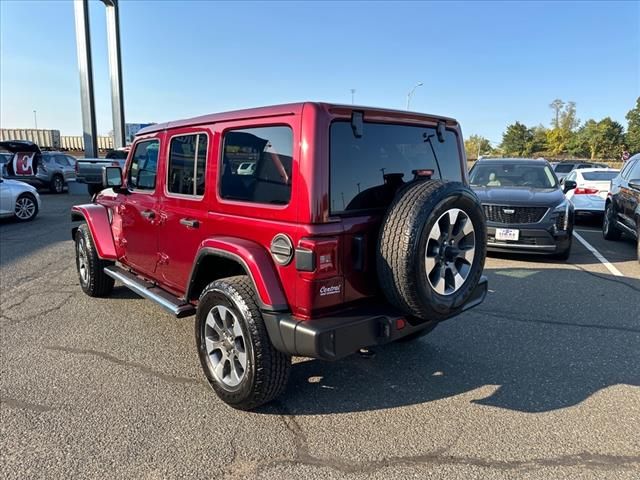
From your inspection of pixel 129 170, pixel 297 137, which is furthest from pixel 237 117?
pixel 129 170

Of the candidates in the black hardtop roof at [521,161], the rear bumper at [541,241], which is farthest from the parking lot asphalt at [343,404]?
the black hardtop roof at [521,161]

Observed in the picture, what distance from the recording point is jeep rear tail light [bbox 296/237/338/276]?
2514 millimetres

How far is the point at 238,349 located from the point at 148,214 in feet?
5.54

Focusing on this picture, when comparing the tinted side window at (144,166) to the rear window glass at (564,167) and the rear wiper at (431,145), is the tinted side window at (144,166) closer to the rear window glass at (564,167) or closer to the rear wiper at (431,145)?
the rear wiper at (431,145)

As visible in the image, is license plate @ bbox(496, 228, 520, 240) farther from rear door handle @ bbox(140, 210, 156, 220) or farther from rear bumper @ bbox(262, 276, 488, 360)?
rear door handle @ bbox(140, 210, 156, 220)

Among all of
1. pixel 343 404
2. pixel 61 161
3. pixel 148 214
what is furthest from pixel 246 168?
pixel 61 161

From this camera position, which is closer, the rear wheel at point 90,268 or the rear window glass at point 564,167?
the rear wheel at point 90,268

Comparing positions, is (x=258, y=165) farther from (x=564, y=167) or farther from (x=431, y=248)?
(x=564, y=167)

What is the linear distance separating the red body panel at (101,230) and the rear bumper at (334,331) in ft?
9.26

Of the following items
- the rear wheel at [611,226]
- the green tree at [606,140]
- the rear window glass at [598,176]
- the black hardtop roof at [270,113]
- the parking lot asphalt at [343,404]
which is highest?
the green tree at [606,140]

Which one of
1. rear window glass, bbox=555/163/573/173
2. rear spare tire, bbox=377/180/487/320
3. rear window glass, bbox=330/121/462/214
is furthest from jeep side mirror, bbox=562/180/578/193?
rear window glass, bbox=555/163/573/173

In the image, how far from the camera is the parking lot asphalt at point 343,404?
8.09 ft

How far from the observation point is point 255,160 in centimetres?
295

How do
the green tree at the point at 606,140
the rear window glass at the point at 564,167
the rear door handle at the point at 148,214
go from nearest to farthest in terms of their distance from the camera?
the rear door handle at the point at 148,214
the rear window glass at the point at 564,167
the green tree at the point at 606,140
